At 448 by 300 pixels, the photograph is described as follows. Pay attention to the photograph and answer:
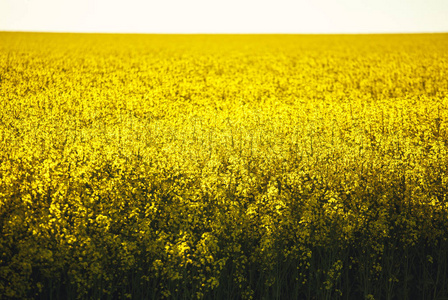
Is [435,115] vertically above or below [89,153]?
above

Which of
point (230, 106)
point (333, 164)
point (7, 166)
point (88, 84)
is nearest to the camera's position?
point (7, 166)

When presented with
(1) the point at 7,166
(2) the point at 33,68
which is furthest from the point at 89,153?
(2) the point at 33,68

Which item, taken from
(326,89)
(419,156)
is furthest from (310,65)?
(419,156)

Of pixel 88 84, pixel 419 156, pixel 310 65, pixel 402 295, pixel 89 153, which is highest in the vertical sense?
pixel 310 65

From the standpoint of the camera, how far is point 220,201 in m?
7.21

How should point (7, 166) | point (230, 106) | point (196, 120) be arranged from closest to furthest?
point (7, 166) → point (196, 120) → point (230, 106)

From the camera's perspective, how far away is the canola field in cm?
612

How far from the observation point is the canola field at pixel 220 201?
6121mm

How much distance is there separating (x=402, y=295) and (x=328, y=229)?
5.16 feet

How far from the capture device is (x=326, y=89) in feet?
80.6

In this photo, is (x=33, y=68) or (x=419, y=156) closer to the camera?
(x=419, y=156)

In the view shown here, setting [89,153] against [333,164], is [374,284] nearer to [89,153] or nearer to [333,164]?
[333,164]

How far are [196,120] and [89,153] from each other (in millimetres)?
5521

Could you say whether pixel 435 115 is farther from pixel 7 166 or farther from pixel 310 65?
pixel 310 65
